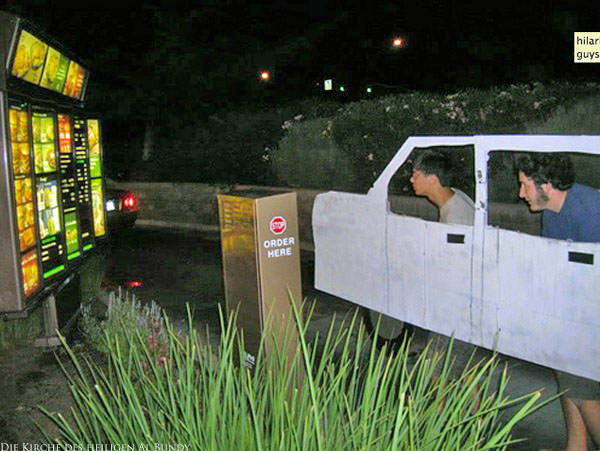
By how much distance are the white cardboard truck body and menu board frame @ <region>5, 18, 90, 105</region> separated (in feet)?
9.36

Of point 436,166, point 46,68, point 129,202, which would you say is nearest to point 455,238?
point 436,166

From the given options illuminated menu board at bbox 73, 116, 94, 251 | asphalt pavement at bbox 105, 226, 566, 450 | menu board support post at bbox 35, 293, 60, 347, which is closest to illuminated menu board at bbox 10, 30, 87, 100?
illuminated menu board at bbox 73, 116, 94, 251

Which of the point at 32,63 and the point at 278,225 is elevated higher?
the point at 32,63

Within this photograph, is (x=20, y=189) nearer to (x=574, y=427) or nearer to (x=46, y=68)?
(x=46, y=68)

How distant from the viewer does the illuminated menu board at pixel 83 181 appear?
7.55m

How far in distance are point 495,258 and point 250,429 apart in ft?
9.21

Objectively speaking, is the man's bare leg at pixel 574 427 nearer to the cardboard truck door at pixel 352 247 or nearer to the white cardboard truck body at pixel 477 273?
the white cardboard truck body at pixel 477 273

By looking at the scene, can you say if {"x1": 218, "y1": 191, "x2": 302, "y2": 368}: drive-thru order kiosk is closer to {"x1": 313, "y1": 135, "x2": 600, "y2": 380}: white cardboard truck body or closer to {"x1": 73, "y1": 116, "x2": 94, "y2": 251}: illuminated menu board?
{"x1": 313, "y1": 135, "x2": 600, "y2": 380}: white cardboard truck body

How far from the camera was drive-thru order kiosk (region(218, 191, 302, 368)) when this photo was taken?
454cm

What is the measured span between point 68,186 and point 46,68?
4.06 feet

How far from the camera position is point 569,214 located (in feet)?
14.8

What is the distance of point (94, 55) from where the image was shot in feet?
58.2

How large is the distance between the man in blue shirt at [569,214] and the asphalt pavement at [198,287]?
43cm

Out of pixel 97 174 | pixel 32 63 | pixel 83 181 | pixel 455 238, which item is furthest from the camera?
pixel 97 174
